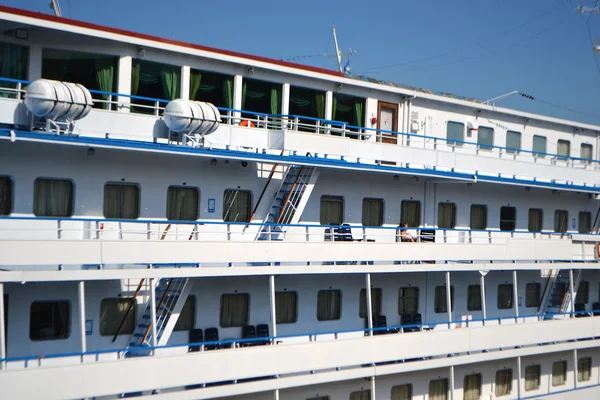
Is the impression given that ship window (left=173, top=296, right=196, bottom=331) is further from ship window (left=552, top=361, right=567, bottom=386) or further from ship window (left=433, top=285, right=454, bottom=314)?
ship window (left=552, top=361, right=567, bottom=386)

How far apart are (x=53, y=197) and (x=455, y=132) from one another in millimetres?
14807

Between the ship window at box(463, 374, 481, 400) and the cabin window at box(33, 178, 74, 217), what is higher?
the cabin window at box(33, 178, 74, 217)

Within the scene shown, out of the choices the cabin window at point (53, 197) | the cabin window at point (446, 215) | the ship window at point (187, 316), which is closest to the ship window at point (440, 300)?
the cabin window at point (446, 215)

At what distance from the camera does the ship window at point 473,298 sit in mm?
24891

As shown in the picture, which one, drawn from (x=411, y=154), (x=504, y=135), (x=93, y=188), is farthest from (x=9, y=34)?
(x=504, y=135)

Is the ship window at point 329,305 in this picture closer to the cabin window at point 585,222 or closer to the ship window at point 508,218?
the ship window at point 508,218

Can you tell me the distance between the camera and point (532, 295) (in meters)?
27.0

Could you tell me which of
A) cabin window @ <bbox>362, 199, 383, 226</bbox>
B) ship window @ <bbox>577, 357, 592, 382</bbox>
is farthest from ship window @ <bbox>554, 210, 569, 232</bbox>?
cabin window @ <bbox>362, 199, 383, 226</bbox>

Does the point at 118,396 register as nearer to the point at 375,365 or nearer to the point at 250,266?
the point at 250,266

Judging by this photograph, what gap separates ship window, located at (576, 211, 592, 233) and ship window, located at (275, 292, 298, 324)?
46.3 feet

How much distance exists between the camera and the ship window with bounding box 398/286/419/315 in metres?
23.1

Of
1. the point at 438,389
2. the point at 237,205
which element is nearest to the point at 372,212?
the point at 237,205

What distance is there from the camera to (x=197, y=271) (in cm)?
1720

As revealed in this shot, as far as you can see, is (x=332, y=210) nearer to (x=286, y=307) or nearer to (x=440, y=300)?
(x=286, y=307)
